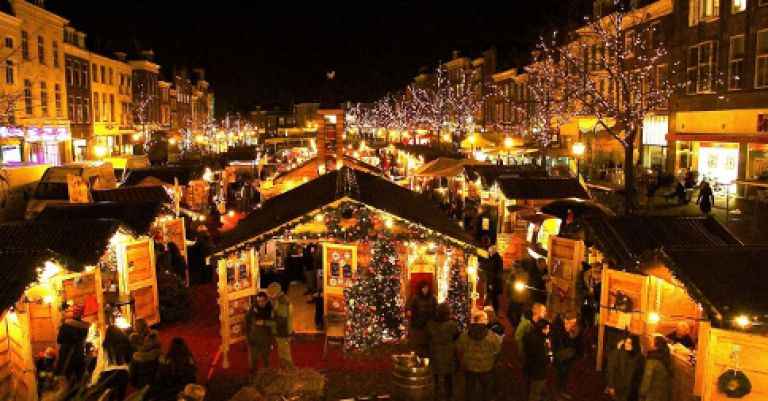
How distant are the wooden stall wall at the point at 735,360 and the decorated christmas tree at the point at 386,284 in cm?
546

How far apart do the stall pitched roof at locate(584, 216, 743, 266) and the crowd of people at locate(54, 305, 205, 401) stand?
623 cm

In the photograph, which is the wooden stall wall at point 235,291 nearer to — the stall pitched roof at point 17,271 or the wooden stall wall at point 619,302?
the stall pitched roof at point 17,271

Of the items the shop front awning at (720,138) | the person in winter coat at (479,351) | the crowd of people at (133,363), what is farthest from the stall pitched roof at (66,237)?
the shop front awning at (720,138)

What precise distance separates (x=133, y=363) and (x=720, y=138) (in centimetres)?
2291

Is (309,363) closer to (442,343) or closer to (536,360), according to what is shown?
(442,343)

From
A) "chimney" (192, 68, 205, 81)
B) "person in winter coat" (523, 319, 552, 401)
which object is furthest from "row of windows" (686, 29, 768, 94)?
"chimney" (192, 68, 205, 81)

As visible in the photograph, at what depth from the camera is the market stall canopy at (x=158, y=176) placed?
2298 cm

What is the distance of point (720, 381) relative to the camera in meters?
7.34

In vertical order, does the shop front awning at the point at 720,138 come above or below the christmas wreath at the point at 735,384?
above

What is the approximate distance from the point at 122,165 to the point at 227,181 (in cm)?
835

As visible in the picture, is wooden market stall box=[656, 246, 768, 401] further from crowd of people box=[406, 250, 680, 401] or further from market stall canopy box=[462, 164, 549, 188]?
market stall canopy box=[462, 164, 549, 188]

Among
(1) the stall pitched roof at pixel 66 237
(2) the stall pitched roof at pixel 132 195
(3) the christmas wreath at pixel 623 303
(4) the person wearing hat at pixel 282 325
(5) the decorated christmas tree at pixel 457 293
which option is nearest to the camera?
(3) the christmas wreath at pixel 623 303

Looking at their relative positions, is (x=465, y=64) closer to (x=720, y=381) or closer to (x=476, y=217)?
(x=476, y=217)

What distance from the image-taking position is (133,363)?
28.9 feet
